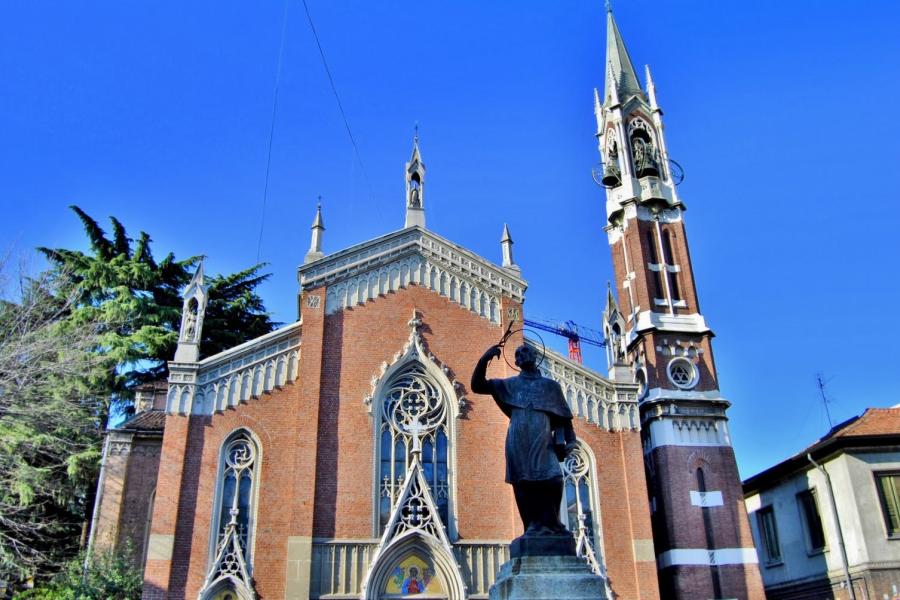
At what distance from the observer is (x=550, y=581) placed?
8391 millimetres

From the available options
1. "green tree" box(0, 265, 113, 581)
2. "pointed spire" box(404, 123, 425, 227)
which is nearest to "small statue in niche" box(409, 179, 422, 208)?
"pointed spire" box(404, 123, 425, 227)

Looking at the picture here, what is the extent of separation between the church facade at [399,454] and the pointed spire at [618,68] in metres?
11.4

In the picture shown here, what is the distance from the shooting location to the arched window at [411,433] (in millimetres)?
21516

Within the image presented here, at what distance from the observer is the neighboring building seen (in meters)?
23.4

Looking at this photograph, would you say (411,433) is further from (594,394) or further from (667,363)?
(667,363)

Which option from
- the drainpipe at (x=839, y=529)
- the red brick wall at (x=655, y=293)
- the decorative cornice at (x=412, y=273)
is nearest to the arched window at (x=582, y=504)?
the red brick wall at (x=655, y=293)

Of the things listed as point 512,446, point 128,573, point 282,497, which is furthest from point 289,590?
point 512,446

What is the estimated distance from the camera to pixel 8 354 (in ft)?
56.7

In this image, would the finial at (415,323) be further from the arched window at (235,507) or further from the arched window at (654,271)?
the arched window at (654,271)

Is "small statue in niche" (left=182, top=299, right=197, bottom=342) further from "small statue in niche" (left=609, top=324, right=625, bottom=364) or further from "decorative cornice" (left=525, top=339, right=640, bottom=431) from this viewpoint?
"small statue in niche" (left=609, top=324, right=625, bottom=364)

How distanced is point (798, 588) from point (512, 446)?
22.5 metres

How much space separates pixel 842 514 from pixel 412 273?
15566 millimetres

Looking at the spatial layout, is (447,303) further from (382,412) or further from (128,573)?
(128,573)

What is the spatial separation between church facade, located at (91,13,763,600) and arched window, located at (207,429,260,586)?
5 centimetres
